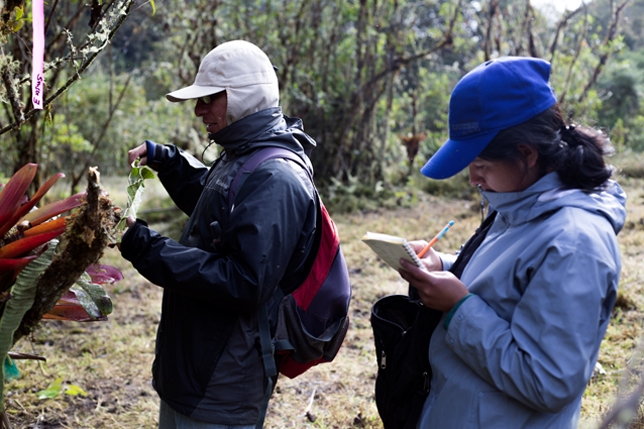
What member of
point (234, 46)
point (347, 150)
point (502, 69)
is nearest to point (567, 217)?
point (502, 69)

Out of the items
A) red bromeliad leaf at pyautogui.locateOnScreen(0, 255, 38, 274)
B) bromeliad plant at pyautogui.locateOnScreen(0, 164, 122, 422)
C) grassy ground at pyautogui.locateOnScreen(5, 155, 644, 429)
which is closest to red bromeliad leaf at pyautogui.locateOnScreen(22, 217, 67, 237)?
bromeliad plant at pyautogui.locateOnScreen(0, 164, 122, 422)

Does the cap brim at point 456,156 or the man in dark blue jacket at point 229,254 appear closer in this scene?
the cap brim at point 456,156

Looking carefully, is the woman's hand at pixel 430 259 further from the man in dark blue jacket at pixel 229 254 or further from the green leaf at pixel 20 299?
the green leaf at pixel 20 299

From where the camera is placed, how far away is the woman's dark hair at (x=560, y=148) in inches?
57.0

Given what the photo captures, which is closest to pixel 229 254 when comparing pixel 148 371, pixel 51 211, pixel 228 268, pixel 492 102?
pixel 228 268

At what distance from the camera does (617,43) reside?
8438 millimetres

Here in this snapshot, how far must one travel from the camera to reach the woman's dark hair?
145 centimetres

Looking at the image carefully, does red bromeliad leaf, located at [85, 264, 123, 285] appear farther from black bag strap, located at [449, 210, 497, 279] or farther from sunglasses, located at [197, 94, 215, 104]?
black bag strap, located at [449, 210, 497, 279]

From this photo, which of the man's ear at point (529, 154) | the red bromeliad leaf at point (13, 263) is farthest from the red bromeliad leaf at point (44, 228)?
the man's ear at point (529, 154)

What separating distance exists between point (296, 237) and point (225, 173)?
313mm

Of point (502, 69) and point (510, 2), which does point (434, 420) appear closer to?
point (502, 69)

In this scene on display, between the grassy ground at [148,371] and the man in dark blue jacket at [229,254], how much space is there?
0.81 meters

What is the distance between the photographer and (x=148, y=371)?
372 centimetres

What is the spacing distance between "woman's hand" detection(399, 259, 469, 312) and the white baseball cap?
32.5 inches
